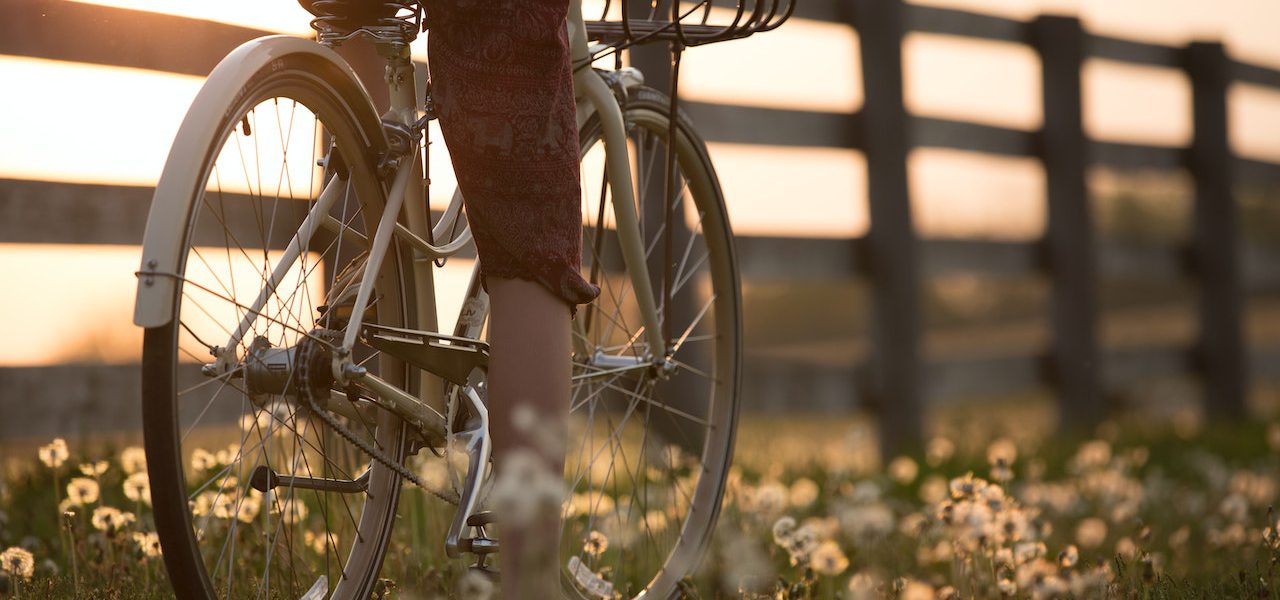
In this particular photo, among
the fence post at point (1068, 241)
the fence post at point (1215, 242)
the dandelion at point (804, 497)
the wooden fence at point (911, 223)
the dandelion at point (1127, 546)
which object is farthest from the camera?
the fence post at point (1215, 242)

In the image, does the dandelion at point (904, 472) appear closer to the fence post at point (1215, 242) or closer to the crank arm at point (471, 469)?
the crank arm at point (471, 469)

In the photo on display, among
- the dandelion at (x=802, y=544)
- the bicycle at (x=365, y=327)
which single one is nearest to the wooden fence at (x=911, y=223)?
the bicycle at (x=365, y=327)

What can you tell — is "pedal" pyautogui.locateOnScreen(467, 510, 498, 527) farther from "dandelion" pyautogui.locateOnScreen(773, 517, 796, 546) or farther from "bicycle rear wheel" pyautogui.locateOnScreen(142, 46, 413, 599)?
"dandelion" pyautogui.locateOnScreen(773, 517, 796, 546)

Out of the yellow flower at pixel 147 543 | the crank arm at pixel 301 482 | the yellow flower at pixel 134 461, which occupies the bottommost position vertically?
the yellow flower at pixel 147 543

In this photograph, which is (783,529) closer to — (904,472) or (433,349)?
(433,349)

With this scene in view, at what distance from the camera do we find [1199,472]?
438cm

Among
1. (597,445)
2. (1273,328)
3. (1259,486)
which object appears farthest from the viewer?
(1273,328)

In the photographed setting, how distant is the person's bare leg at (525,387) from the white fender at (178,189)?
1.07ft

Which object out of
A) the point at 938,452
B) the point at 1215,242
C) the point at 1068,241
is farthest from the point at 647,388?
the point at 1215,242

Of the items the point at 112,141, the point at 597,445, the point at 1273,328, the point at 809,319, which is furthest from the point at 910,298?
the point at 809,319

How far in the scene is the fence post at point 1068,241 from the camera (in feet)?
18.4

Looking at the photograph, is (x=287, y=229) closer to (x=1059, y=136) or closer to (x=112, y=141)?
(x=112, y=141)

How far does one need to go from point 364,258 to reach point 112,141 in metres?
1.30

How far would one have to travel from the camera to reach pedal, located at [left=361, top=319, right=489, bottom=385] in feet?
4.85
